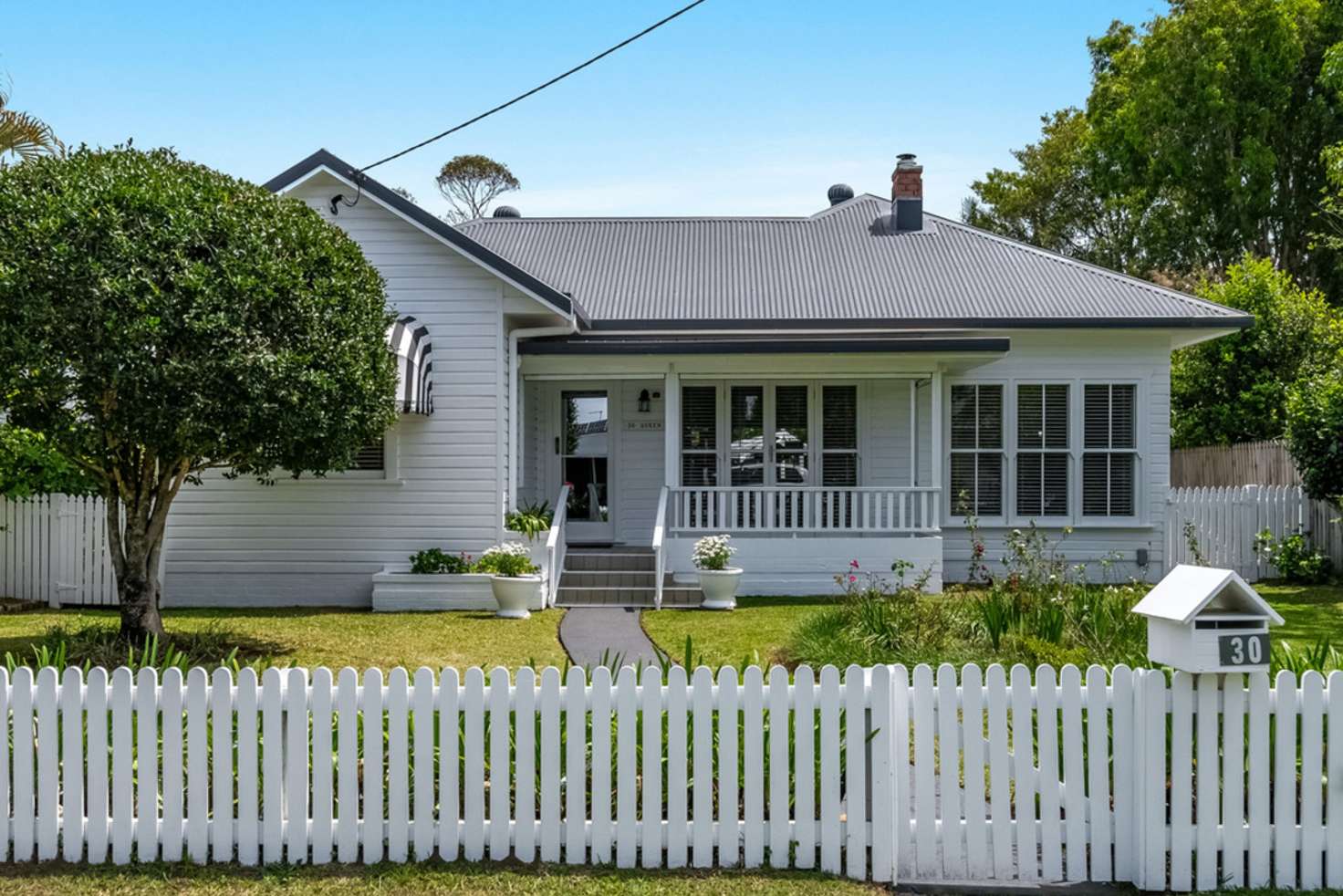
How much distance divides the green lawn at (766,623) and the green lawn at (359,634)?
1.24 m

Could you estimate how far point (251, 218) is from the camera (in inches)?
369

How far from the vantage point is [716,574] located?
1359 cm

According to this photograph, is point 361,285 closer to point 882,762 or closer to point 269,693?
point 269,693

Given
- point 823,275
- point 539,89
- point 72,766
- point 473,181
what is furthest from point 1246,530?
point 473,181

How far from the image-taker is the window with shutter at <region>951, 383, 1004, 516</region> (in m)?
16.9

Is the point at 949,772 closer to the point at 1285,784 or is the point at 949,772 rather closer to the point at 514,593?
the point at 1285,784

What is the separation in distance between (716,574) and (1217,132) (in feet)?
87.5

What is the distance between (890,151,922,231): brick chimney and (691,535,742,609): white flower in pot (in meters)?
8.94

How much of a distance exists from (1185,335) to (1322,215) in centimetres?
1916

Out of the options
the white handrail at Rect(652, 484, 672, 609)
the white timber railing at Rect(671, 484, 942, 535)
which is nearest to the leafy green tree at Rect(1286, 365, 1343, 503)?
the white timber railing at Rect(671, 484, 942, 535)

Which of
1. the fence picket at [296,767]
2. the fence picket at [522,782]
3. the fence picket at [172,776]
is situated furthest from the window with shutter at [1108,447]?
the fence picket at [172,776]

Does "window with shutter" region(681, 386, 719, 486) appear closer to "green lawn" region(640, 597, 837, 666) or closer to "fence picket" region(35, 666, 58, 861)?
"green lawn" region(640, 597, 837, 666)

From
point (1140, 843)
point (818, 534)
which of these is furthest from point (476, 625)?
point (1140, 843)

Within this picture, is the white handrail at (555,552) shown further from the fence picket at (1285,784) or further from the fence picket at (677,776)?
the fence picket at (1285,784)
